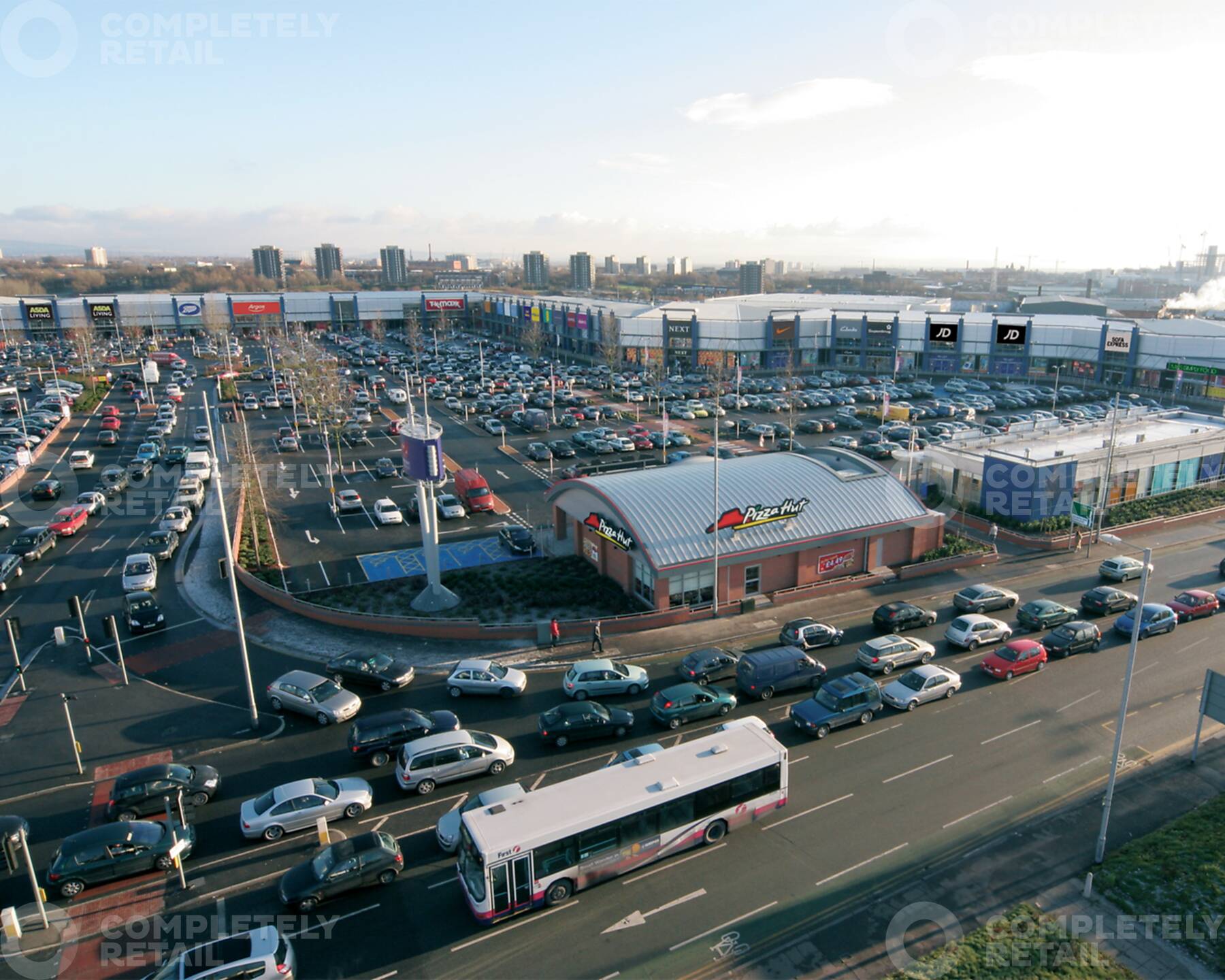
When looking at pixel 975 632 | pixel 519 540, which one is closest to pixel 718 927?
pixel 975 632

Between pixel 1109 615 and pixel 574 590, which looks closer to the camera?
pixel 1109 615

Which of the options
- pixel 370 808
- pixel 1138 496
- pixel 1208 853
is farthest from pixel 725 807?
pixel 1138 496

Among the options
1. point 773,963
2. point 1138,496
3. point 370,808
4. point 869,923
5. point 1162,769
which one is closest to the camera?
point 773,963

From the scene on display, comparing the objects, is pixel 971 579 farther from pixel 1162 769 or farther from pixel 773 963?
pixel 773 963

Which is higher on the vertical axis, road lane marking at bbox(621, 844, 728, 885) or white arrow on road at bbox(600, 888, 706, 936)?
white arrow on road at bbox(600, 888, 706, 936)

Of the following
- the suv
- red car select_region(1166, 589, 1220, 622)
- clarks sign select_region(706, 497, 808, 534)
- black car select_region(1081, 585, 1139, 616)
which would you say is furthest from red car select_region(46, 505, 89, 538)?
red car select_region(1166, 589, 1220, 622)

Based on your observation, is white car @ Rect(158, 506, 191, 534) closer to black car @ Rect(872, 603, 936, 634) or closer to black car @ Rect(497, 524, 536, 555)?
black car @ Rect(497, 524, 536, 555)

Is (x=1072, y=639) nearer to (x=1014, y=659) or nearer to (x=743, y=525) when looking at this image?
(x=1014, y=659)
